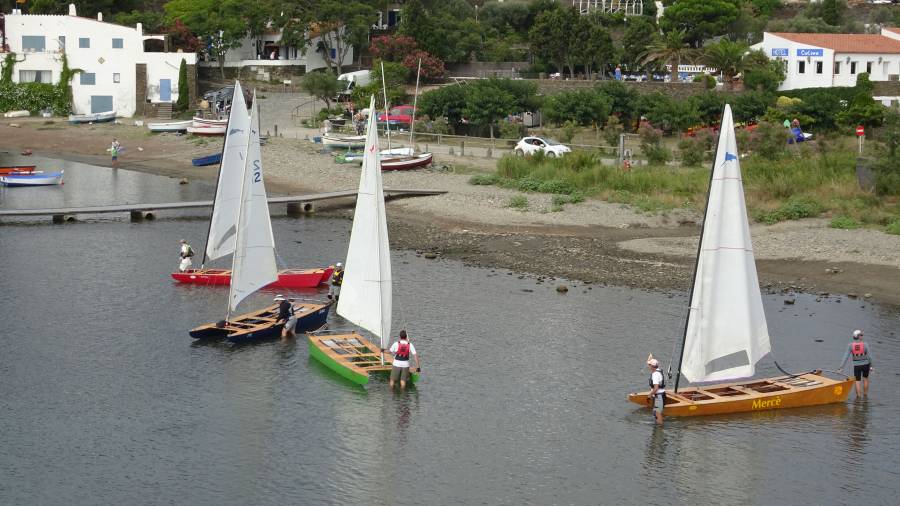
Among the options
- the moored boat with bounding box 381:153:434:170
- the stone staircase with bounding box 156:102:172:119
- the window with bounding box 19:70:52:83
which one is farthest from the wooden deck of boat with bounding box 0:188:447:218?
the window with bounding box 19:70:52:83

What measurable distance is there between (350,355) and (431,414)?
15.8ft

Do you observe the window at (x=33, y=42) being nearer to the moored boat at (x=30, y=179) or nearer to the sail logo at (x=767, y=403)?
the moored boat at (x=30, y=179)

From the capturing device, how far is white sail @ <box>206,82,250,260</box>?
50.0 m

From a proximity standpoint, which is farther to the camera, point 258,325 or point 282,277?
point 282,277

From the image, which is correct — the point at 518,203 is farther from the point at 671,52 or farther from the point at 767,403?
the point at 671,52

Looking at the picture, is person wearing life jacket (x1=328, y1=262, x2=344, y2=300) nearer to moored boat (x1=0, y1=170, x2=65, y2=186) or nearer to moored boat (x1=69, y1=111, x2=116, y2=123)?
moored boat (x1=0, y1=170, x2=65, y2=186)

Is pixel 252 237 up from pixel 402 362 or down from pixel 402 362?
up

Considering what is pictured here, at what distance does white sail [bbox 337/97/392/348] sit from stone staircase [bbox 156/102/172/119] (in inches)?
2917

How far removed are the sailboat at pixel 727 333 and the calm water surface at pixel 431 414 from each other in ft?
1.93

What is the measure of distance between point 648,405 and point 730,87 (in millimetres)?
77082

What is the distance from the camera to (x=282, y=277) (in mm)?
52094

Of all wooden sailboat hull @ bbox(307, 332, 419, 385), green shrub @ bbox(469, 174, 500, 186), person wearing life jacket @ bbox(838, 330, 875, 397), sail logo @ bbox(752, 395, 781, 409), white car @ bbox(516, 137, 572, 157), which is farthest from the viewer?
white car @ bbox(516, 137, 572, 157)

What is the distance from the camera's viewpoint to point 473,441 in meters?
34.8

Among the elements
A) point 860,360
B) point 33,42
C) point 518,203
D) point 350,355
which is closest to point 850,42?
point 518,203
